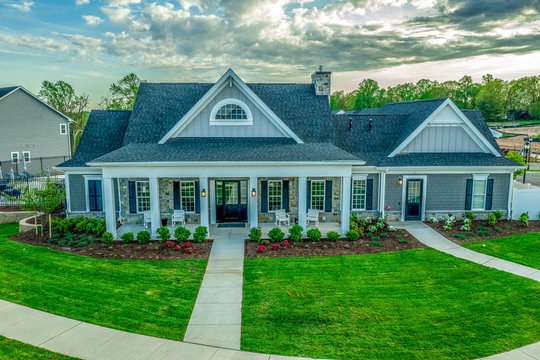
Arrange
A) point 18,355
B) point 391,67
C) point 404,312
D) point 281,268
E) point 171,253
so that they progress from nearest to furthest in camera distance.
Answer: point 18,355, point 404,312, point 281,268, point 171,253, point 391,67

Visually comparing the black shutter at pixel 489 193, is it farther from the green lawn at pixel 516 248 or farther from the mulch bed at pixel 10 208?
the mulch bed at pixel 10 208

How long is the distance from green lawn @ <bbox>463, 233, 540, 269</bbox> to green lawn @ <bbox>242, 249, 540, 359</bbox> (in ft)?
6.61

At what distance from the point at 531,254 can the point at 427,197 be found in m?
5.14

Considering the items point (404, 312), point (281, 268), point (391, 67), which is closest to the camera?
point (404, 312)

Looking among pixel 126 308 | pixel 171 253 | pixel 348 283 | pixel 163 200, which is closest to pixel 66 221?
pixel 163 200

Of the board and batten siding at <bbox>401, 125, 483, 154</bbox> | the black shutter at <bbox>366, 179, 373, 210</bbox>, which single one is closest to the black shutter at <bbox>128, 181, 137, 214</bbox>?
the black shutter at <bbox>366, 179, 373, 210</bbox>

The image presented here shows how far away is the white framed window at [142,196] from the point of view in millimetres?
17672

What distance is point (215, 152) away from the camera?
52.4 feet

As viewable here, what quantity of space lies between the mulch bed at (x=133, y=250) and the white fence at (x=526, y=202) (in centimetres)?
1573

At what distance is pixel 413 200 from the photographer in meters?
18.3

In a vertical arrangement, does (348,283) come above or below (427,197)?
below

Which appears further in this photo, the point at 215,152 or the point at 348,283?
the point at 215,152

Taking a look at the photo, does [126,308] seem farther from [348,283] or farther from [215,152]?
[215,152]

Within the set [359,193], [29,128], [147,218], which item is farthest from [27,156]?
[359,193]
